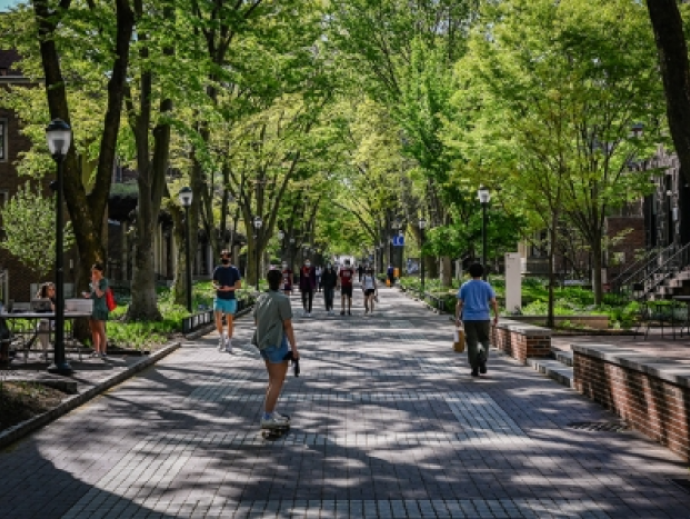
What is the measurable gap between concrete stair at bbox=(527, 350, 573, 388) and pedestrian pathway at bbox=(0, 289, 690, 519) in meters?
0.23

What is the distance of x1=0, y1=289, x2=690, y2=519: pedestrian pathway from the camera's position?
24.8 ft

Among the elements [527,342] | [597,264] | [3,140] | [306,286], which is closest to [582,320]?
[597,264]

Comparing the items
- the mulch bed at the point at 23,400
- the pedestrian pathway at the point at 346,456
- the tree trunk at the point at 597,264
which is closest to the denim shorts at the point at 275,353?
the pedestrian pathway at the point at 346,456

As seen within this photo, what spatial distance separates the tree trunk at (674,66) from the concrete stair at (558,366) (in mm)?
5940

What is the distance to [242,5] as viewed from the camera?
30172 millimetres

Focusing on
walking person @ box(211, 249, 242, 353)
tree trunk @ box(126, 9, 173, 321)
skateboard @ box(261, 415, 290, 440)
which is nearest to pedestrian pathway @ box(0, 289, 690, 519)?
skateboard @ box(261, 415, 290, 440)

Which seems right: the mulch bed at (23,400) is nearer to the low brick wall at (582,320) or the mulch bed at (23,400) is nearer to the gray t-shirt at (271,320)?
the gray t-shirt at (271,320)

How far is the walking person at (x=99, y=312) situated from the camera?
17.3 m

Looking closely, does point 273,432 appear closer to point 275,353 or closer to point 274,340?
point 275,353

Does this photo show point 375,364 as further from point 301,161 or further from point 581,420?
point 301,161

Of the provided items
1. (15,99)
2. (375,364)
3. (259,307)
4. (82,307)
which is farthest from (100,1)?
(259,307)

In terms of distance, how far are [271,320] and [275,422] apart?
1012 millimetres

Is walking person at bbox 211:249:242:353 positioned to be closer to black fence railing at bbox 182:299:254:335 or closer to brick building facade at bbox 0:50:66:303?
black fence railing at bbox 182:299:254:335

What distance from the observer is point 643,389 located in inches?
414
